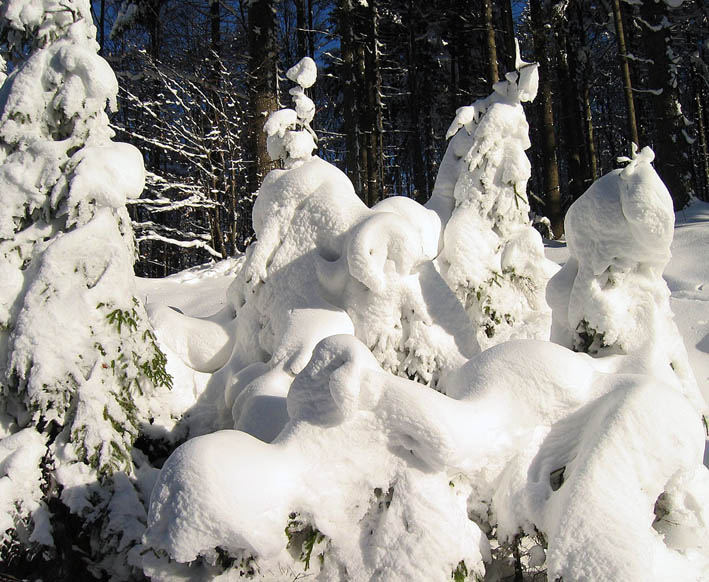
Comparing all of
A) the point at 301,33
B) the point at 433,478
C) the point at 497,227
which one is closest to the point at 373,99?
the point at 301,33

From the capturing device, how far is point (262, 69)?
849 cm

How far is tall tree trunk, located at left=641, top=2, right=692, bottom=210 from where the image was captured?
39.8 ft

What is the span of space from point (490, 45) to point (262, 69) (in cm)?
458

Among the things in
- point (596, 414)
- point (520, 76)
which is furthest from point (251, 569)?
point (520, 76)

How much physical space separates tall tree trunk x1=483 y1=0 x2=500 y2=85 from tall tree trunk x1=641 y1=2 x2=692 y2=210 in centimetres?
420

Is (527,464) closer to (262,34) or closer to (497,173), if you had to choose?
(497,173)

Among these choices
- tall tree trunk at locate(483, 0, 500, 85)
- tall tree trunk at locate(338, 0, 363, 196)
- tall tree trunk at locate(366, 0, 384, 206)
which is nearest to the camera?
tall tree trunk at locate(483, 0, 500, 85)

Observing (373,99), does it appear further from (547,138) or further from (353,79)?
(547,138)

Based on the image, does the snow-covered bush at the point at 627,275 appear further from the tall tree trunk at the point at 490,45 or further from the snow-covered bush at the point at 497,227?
the tall tree trunk at the point at 490,45

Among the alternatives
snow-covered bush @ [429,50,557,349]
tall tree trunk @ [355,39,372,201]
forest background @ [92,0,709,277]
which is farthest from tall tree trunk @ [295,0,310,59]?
snow-covered bush @ [429,50,557,349]

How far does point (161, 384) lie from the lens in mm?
3887

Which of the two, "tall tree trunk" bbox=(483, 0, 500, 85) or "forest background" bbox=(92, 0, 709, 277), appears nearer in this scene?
"tall tree trunk" bbox=(483, 0, 500, 85)

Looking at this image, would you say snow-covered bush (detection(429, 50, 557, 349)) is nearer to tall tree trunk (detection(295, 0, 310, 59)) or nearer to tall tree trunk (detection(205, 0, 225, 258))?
tall tree trunk (detection(205, 0, 225, 258))

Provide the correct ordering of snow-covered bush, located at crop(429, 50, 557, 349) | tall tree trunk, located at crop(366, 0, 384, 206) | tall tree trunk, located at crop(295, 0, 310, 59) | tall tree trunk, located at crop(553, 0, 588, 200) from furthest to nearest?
tall tree trunk, located at crop(295, 0, 310, 59) → tall tree trunk, located at crop(366, 0, 384, 206) → tall tree trunk, located at crop(553, 0, 588, 200) → snow-covered bush, located at crop(429, 50, 557, 349)
